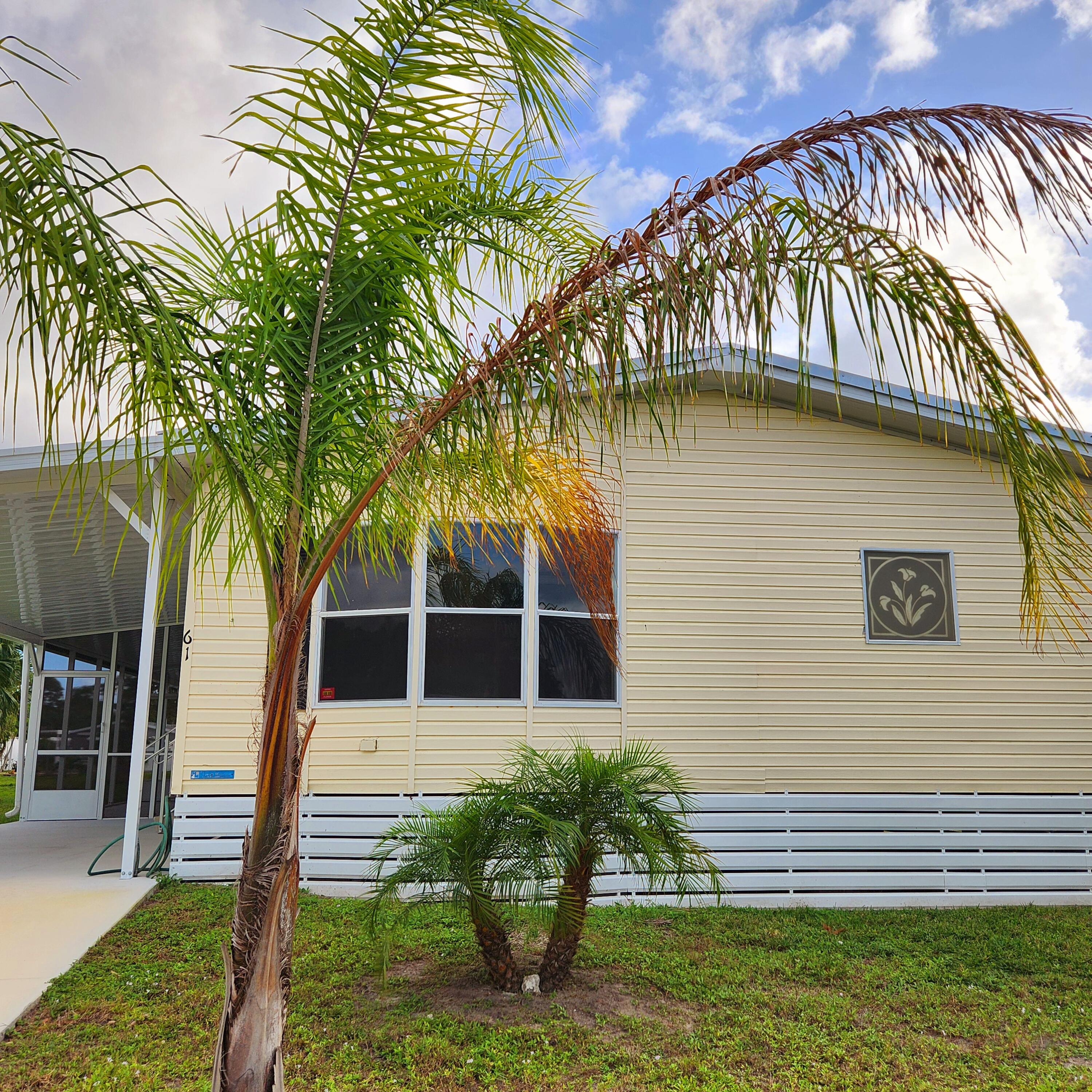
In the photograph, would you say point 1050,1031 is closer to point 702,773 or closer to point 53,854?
point 702,773

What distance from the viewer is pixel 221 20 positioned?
5.71 metres

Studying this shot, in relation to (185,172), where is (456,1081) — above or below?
below

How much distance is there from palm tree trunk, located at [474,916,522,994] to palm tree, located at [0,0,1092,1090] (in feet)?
7.12

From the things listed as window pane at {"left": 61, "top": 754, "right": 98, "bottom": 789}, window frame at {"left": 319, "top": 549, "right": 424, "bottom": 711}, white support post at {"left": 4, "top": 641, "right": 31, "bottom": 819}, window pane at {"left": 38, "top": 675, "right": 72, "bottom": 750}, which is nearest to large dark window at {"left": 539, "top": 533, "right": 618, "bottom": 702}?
window frame at {"left": 319, "top": 549, "right": 424, "bottom": 711}

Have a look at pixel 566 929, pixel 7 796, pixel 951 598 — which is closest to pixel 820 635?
pixel 951 598

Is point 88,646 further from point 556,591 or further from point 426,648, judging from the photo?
point 556,591

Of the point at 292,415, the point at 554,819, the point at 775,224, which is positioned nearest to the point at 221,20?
the point at 292,415

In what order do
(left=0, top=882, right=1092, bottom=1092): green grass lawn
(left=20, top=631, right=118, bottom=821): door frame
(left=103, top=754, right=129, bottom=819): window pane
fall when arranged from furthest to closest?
(left=103, top=754, right=129, bottom=819): window pane
(left=20, top=631, right=118, bottom=821): door frame
(left=0, top=882, right=1092, bottom=1092): green grass lawn

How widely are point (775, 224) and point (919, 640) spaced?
21.7 feet

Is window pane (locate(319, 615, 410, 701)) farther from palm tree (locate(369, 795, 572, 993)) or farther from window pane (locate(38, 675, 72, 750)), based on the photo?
window pane (locate(38, 675, 72, 750))

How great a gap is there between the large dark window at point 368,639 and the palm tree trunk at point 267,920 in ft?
15.4

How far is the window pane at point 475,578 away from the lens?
25.9ft

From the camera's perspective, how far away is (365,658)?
789cm

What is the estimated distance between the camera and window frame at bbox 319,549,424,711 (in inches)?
305
